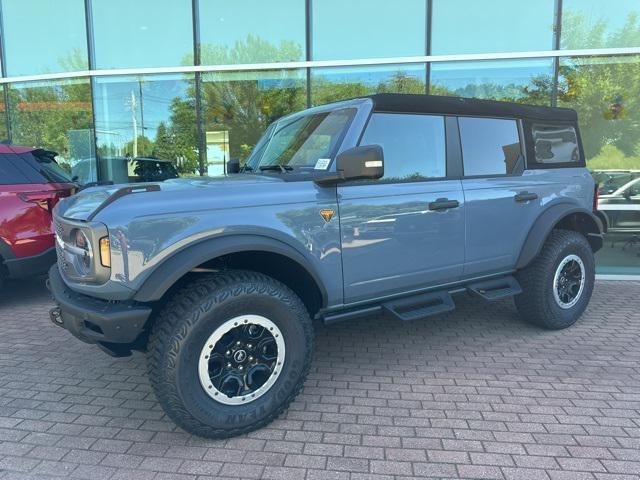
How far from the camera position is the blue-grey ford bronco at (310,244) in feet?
8.85

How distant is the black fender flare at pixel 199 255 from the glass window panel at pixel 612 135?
6.20 metres

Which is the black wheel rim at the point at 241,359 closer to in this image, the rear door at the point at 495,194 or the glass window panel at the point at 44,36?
the rear door at the point at 495,194

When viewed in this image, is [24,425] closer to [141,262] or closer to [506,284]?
[141,262]

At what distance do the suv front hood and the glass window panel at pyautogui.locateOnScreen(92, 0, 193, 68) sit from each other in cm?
644

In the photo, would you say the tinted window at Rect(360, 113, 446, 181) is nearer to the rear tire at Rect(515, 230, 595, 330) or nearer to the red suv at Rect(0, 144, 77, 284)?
the rear tire at Rect(515, 230, 595, 330)

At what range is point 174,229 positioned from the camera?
8.91 ft

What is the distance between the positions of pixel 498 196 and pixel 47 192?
4.77 m

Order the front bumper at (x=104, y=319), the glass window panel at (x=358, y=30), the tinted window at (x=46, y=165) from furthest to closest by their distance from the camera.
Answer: the glass window panel at (x=358, y=30), the tinted window at (x=46, y=165), the front bumper at (x=104, y=319)

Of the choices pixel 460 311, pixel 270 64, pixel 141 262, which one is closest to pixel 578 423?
pixel 460 311

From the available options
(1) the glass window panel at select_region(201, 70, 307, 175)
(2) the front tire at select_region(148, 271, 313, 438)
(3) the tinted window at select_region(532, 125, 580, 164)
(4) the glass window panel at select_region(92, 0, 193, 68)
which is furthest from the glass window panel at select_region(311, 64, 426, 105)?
(2) the front tire at select_region(148, 271, 313, 438)

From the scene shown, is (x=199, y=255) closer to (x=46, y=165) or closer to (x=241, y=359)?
(x=241, y=359)

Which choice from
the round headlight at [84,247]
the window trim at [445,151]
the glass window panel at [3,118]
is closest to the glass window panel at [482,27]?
the window trim at [445,151]

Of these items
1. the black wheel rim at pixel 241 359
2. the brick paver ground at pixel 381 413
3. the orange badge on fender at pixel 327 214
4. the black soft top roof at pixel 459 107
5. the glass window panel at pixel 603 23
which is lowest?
the brick paver ground at pixel 381 413

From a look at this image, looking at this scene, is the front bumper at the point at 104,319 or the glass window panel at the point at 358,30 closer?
the front bumper at the point at 104,319
